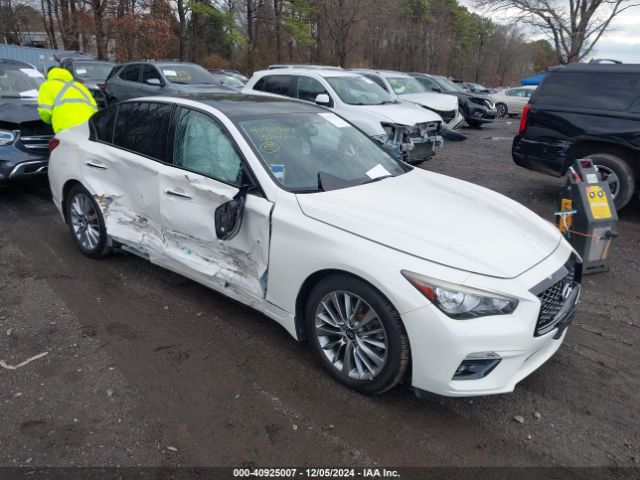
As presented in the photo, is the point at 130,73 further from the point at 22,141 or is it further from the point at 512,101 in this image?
the point at 512,101


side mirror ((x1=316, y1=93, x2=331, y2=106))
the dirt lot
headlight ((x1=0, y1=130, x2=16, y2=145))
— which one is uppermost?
side mirror ((x1=316, y1=93, x2=331, y2=106))

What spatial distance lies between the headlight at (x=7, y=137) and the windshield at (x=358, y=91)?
5319 millimetres

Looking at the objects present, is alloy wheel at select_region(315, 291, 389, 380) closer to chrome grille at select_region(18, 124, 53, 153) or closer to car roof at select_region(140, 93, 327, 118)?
car roof at select_region(140, 93, 327, 118)

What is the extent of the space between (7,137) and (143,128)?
11.3ft

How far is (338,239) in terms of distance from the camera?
2.96 metres

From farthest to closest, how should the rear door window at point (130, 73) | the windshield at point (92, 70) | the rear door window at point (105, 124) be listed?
the windshield at point (92, 70), the rear door window at point (130, 73), the rear door window at point (105, 124)

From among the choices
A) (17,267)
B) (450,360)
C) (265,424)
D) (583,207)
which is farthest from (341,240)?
(17,267)

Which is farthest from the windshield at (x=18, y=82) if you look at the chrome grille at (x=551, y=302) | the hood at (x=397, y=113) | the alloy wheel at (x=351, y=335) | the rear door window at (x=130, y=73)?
the chrome grille at (x=551, y=302)

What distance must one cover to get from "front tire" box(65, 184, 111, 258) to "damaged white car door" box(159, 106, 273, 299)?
107cm

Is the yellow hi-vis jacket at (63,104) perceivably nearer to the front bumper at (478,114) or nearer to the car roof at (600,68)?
the car roof at (600,68)

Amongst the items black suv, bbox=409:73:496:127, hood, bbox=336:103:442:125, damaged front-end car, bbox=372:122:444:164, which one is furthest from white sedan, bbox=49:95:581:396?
black suv, bbox=409:73:496:127

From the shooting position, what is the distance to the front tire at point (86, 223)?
4.81 meters

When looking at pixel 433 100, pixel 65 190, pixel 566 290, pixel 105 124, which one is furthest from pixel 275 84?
pixel 566 290

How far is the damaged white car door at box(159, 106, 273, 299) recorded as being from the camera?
3441 millimetres
